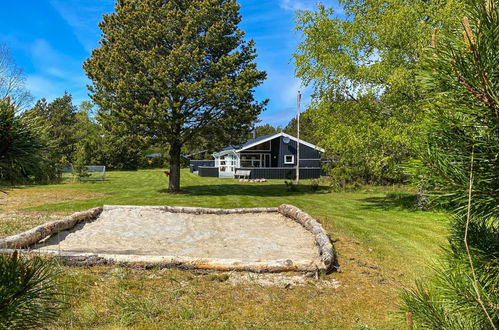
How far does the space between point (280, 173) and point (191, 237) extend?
26.8m

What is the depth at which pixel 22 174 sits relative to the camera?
1.81 metres

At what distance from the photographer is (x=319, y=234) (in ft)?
27.5

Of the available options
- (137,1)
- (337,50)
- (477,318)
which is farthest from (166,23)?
(477,318)

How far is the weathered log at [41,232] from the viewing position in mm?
7008

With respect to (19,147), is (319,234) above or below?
below

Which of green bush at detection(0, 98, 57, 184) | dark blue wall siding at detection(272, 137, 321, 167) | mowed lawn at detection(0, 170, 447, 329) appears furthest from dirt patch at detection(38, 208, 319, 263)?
dark blue wall siding at detection(272, 137, 321, 167)

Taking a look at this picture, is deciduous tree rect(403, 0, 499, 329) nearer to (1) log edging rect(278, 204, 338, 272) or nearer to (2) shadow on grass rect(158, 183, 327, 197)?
(1) log edging rect(278, 204, 338, 272)

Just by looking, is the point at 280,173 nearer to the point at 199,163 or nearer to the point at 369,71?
the point at 199,163

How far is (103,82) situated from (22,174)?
61.2 feet

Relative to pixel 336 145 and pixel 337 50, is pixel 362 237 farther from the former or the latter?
pixel 337 50

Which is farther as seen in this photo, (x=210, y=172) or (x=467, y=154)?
(x=210, y=172)

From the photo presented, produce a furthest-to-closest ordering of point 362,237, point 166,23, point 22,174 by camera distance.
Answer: point 166,23, point 362,237, point 22,174

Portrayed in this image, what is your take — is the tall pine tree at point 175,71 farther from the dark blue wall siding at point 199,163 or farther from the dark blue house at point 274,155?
the dark blue wall siding at point 199,163

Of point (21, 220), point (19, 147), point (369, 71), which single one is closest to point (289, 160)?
point (369, 71)
